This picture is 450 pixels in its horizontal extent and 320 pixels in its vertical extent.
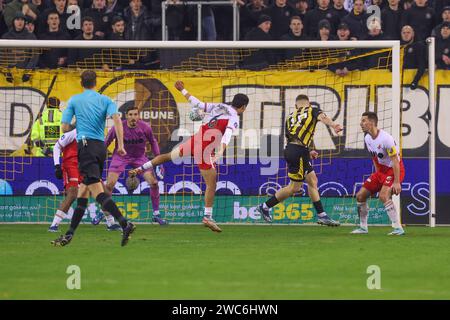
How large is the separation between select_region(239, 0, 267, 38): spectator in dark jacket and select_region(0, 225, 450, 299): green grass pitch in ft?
19.6

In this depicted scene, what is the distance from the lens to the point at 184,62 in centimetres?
2155

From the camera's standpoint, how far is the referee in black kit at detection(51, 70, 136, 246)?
14.6 metres

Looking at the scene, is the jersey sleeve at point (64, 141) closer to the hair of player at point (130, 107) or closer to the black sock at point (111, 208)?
the hair of player at point (130, 107)

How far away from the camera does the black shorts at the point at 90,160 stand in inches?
574

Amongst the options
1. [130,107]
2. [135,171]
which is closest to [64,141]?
[135,171]

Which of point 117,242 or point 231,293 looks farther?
point 117,242

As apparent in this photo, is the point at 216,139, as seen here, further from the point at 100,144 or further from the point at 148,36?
the point at 148,36

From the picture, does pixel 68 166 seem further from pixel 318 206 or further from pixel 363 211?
pixel 363 211

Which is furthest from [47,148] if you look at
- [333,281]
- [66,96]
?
[333,281]

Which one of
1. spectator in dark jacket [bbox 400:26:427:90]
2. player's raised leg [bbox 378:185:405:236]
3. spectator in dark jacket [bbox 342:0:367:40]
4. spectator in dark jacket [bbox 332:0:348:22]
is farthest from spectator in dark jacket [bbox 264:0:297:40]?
player's raised leg [bbox 378:185:405:236]

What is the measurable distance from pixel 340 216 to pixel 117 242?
6449 millimetres

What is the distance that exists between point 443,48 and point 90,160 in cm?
937

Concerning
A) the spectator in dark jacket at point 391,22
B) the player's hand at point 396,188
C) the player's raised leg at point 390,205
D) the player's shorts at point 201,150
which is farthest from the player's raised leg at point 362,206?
the spectator in dark jacket at point 391,22
